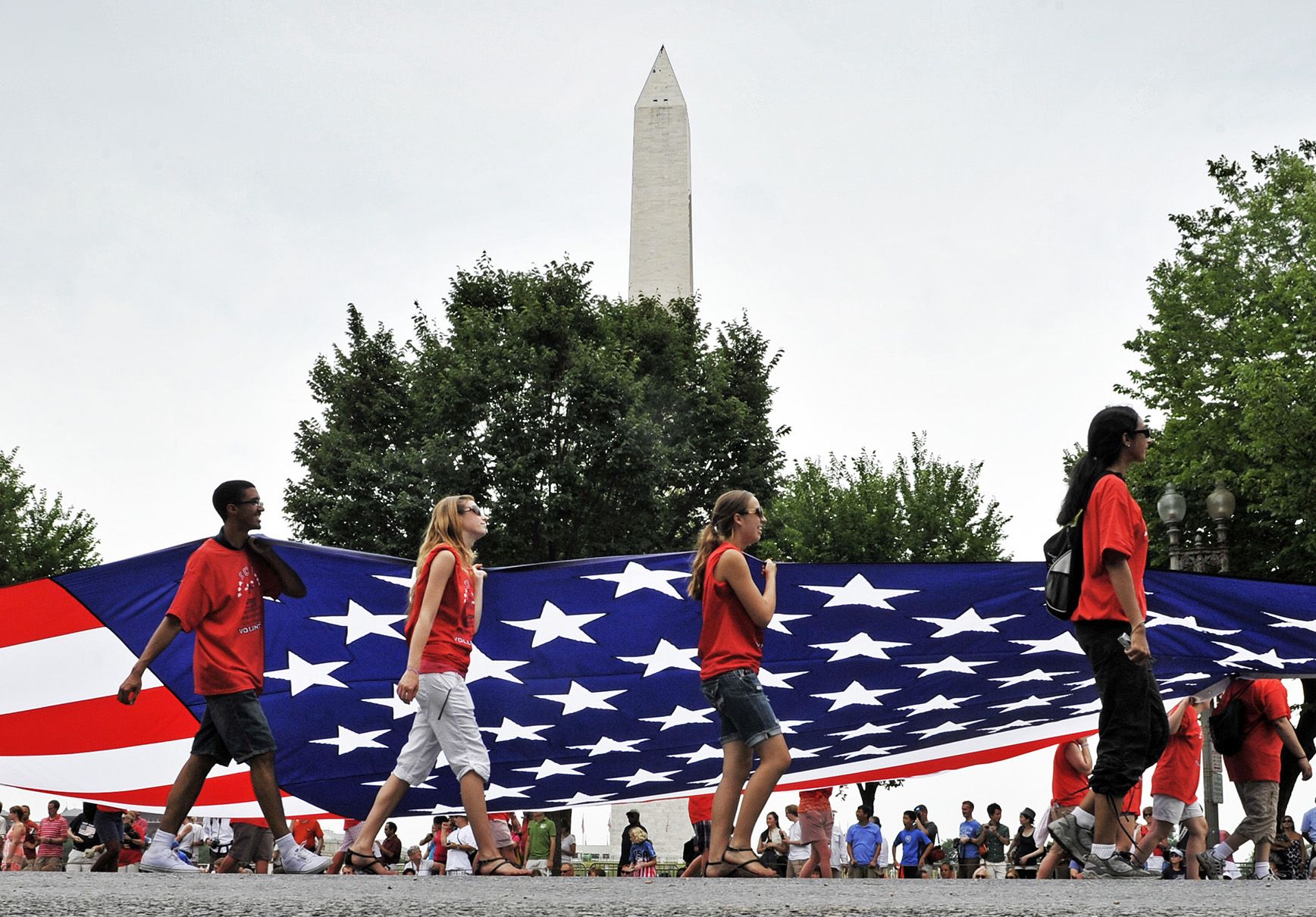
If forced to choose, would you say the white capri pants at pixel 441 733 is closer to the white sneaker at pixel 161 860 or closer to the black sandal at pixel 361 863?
the black sandal at pixel 361 863

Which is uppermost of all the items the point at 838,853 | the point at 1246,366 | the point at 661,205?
the point at 661,205

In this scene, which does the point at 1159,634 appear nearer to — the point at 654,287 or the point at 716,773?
the point at 716,773

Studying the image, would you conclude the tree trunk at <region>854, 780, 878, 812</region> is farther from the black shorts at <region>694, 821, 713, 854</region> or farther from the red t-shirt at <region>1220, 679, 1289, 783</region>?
the red t-shirt at <region>1220, 679, 1289, 783</region>

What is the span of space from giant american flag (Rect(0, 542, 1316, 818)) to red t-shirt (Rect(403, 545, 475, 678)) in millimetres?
2433

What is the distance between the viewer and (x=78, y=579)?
31.4 ft

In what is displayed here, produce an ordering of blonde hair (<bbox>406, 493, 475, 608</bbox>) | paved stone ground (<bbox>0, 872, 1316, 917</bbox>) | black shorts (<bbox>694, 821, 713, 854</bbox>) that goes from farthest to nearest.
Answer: black shorts (<bbox>694, 821, 713, 854</bbox>), blonde hair (<bbox>406, 493, 475, 608</bbox>), paved stone ground (<bbox>0, 872, 1316, 917</bbox>)

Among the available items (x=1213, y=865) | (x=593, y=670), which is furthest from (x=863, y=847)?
(x=593, y=670)

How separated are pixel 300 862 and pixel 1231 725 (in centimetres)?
620

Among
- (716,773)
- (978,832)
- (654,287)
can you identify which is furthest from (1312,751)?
(654,287)

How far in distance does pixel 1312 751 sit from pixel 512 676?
34.5 feet

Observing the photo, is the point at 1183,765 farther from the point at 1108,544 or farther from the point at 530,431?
the point at 530,431

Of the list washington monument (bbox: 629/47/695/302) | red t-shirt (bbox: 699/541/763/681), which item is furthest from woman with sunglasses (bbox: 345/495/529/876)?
washington monument (bbox: 629/47/695/302)

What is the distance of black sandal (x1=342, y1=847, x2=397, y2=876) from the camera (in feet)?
22.2

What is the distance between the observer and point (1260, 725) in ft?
32.3
